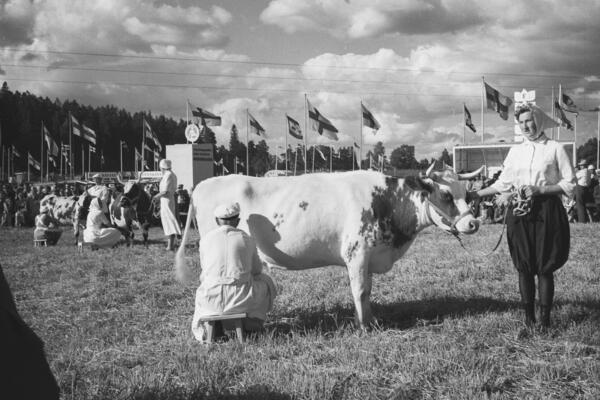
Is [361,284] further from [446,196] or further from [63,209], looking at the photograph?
[63,209]

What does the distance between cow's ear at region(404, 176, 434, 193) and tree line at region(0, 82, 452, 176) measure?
89537mm

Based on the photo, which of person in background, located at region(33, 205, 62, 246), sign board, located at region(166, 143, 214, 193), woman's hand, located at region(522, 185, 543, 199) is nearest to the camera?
woman's hand, located at region(522, 185, 543, 199)

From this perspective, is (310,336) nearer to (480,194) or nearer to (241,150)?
(480,194)

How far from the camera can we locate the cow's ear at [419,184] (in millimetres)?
6070

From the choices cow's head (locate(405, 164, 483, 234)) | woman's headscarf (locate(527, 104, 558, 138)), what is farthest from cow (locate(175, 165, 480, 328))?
woman's headscarf (locate(527, 104, 558, 138))

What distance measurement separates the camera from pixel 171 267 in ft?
34.9

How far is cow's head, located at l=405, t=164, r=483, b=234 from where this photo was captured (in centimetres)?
599

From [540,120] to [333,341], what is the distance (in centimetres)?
321

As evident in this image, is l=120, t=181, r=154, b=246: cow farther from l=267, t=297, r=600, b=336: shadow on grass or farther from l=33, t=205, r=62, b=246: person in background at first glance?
l=267, t=297, r=600, b=336: shadow on grass

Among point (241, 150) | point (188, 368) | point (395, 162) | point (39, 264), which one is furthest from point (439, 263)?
point (241, 150)

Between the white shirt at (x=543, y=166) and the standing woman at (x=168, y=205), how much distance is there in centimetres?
914

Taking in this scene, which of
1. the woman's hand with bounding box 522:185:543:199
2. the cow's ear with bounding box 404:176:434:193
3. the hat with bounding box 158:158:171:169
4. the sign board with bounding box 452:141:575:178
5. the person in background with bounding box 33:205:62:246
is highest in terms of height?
the sign board with bounding box 452:141:575:178

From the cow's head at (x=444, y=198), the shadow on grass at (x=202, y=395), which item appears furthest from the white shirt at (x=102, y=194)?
the shadow on grass at (x=202, y=395)

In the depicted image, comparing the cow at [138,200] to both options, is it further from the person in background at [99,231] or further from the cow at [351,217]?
the cow at [351,217]
